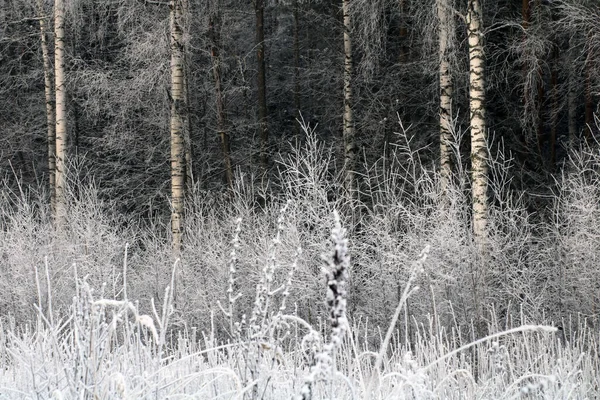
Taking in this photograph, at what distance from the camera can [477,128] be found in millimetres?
9266

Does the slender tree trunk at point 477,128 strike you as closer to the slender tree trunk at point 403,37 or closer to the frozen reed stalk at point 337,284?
the slender tree trunk at point 403,37

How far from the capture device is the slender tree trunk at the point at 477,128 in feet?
29.2

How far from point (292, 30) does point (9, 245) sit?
13.3 meters

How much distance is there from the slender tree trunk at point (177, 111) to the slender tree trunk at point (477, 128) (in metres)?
4.55

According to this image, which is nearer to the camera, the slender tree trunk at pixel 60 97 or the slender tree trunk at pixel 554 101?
the slender tree trunk at pixel 60 97

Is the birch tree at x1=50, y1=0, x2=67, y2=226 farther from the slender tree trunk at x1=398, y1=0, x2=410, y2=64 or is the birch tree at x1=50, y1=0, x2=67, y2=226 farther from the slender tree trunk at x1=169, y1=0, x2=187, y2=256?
the slender tree trunk at x1=398, y1=0, x2=410, y2=64

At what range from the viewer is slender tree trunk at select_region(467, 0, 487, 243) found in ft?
29.2

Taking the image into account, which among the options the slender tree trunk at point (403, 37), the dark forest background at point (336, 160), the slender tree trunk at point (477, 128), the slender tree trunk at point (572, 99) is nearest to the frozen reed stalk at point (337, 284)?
the dark forest background at point (336, 160)

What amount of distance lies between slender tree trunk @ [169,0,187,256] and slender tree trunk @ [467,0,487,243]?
14.9ft

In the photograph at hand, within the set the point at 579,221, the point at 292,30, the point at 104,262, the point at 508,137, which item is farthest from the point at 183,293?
the point at 292,30

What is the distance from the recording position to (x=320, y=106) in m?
19.7

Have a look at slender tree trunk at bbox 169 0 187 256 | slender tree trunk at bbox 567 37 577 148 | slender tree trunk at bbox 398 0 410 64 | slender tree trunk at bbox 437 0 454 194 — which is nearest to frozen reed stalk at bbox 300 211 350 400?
slender tree trunk at bbox 437 0 454 194

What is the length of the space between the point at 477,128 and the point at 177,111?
4.84 m

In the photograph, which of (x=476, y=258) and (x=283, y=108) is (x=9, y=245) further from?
(x=283, y=108)
